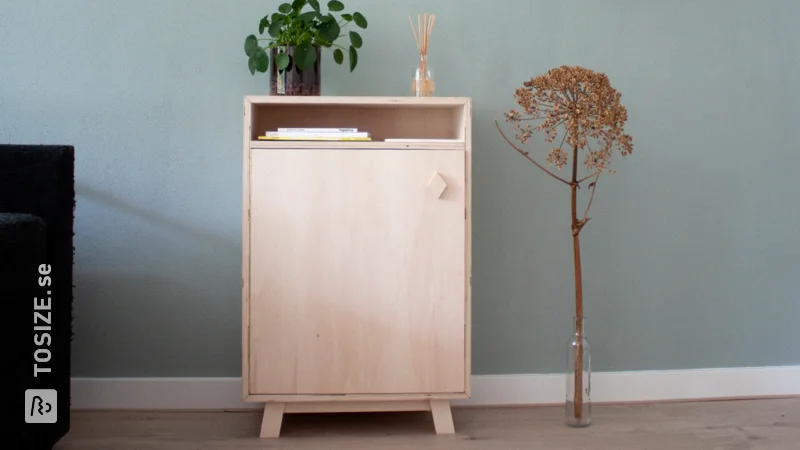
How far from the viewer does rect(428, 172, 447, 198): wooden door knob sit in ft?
6.17

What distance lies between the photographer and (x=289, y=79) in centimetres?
195

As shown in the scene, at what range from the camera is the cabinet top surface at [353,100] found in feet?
6.20

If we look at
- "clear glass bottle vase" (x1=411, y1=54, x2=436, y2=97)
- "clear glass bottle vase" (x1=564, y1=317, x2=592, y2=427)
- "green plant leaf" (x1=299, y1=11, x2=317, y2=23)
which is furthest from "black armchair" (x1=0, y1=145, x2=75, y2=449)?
"clear glass bottle vase" (x1=564, y1=317, x2=592, y2=427)

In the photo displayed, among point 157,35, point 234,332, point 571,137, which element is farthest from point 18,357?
point 571,137

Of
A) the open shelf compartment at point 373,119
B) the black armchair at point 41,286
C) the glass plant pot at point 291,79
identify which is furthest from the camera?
the open shelf compartment at point 373,119

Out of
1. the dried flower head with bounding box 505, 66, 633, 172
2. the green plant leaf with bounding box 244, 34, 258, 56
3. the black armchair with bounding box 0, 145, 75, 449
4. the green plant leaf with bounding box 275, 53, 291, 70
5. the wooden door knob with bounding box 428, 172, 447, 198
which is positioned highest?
the green plant leaf with bounding box 244, 34, 258, 56

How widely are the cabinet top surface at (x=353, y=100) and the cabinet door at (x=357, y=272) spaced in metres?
0.14

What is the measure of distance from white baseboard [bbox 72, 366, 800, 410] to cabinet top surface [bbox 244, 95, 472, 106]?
88 cm

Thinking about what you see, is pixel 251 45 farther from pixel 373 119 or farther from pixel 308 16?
pixel 373 119

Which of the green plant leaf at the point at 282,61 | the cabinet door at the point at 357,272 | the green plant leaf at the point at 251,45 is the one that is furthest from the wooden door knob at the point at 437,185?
the green plant leaf at the point at 251,45

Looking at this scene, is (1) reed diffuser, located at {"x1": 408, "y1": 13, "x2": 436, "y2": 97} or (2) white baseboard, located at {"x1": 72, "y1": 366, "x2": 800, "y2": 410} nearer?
(1) reed diffuser, located at {"x1": 408, "y1": 13, "x2": 436, "y2": 97}

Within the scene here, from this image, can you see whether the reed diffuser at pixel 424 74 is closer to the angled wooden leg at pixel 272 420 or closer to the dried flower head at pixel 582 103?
the dried flower head at pixel 582 103

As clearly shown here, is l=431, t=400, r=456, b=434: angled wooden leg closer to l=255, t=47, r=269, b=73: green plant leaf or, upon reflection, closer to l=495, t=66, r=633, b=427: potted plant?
l=495, t=66, r=633, b=427: potted plant

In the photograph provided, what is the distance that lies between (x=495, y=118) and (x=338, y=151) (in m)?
0.62
